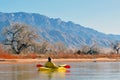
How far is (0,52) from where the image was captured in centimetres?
9362

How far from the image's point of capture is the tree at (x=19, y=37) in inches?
4660

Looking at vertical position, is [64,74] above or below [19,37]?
below

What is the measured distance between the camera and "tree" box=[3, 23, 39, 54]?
118 meters

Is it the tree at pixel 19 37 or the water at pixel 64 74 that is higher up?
the tree at pixel 19 37

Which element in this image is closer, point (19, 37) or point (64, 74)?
point (64, 74)

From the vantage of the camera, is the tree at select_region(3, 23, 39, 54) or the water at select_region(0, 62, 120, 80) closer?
the water at select_region(0, 62, 120, 80)

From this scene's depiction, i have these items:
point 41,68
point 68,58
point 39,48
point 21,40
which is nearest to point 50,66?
point 41,68

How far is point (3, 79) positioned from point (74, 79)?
286 inches

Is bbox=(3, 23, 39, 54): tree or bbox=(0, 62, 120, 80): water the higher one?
bbox=(3, 23, 39, 54): tree

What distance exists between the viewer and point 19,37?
395ft

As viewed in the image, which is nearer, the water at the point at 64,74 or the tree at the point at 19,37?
the water at the point at 64,74

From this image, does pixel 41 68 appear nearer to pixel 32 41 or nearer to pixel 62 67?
pixel 62 67

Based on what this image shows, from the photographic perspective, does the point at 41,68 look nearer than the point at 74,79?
No

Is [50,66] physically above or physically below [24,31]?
below
